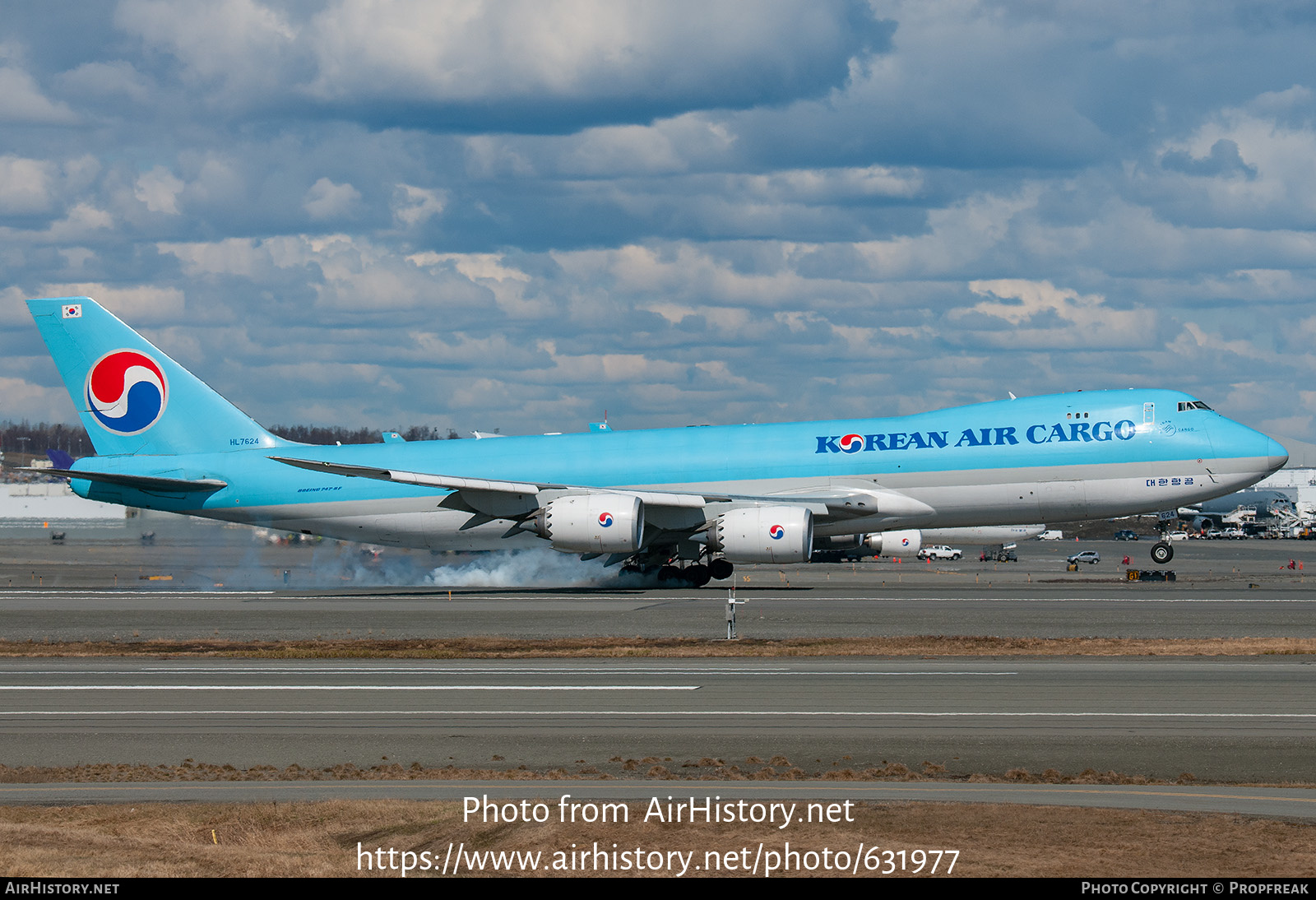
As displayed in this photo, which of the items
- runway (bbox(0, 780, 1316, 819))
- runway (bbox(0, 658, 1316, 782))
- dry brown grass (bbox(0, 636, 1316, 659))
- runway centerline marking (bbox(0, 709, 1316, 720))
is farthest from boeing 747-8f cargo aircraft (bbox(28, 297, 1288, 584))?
runway (bbox(0, 780, 1316, 819))

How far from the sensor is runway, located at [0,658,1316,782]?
14930 mm

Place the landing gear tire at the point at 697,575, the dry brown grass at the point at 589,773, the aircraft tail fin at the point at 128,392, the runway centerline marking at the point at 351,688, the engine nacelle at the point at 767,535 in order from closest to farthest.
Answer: the dry brown grass at the point at 589,773, the runway centerline marking at the point at 351,688, the engine nacelle at the point at 767,535, the landing gear tire at the point at 697,575, the aircraft tail fin at the point at 128,392

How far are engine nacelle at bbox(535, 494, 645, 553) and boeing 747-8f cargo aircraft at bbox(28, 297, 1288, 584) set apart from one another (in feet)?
0.20

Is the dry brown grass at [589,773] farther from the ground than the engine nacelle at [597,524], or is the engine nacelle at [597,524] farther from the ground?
the engine nacelle at [597,524]

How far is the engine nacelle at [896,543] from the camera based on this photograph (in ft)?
177

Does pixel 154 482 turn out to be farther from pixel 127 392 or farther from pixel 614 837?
pixel 614 837

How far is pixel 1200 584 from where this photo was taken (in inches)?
1757

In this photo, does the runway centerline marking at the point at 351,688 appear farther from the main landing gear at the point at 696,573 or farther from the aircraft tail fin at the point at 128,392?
the aircraft tail fin at the point at 128,392

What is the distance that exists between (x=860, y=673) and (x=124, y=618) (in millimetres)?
22108

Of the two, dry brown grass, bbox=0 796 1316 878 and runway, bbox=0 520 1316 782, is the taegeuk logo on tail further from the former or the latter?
dry brown grass, bbox=0 796 1316 878

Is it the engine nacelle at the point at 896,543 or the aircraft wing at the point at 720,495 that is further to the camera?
the engine nacelle at the point at 896,543

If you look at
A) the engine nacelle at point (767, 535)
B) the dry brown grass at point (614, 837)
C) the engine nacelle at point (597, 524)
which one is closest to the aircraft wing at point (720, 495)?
the engine nacelle at point (597, 524)

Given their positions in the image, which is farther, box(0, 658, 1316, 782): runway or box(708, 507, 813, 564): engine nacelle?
box(708, 507, 813, 564): engine nacelle

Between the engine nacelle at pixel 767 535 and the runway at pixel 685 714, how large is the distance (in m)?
16.7
